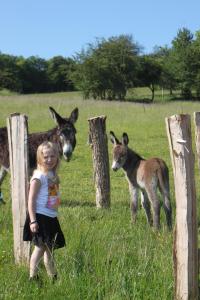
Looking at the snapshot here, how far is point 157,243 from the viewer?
6.63 meters

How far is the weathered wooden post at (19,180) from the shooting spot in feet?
19.7

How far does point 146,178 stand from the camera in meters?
8.76

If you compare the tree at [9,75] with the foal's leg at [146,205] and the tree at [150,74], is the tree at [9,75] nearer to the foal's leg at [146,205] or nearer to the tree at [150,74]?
the tree at [150,74]

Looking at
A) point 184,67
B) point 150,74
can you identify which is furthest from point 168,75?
point 184,67

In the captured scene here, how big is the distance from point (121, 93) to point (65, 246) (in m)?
70.0

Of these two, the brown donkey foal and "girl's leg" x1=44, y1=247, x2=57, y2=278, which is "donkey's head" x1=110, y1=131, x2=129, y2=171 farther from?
"girl's leg" x1=44, y1=247, x2=57, y2=278

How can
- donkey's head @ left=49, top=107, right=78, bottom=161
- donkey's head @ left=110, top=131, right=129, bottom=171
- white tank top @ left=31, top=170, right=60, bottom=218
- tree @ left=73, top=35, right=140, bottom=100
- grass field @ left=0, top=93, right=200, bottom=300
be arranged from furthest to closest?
tree @ left=73, top=35, right=140, bottom=100 < donkey's head @ left=49, top=107, right=78, bottom=161 < donkey's head @ left=110, top=131, right=129, bottom=171 < white tank top @ left=31, top=170, right=60, bottom=218 < grass field @ left=0, top=93, right=200, bottom=300

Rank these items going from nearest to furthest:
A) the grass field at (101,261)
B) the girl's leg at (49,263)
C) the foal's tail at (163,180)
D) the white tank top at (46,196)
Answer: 1. the grass field at (101,261)
2. the girl's leg at (49,263)
3. the white tank top at (46,196)
4. the foal's tail at (163,180)

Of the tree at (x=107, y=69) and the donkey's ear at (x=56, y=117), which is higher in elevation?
the tree at (x=107, y=69)

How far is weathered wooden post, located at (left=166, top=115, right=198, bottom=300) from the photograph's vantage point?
15.1 feet

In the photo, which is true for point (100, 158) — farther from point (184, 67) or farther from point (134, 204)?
point (184, 67)

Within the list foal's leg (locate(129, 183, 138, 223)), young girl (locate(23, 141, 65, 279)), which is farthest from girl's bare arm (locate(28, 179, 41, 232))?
foal's leg (locate(129, 183, 138, 223))

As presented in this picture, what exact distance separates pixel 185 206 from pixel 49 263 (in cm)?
173

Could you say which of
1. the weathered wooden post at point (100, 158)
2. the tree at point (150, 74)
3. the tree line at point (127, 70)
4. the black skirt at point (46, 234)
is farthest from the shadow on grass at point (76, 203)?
the tree at point (150, 74)
